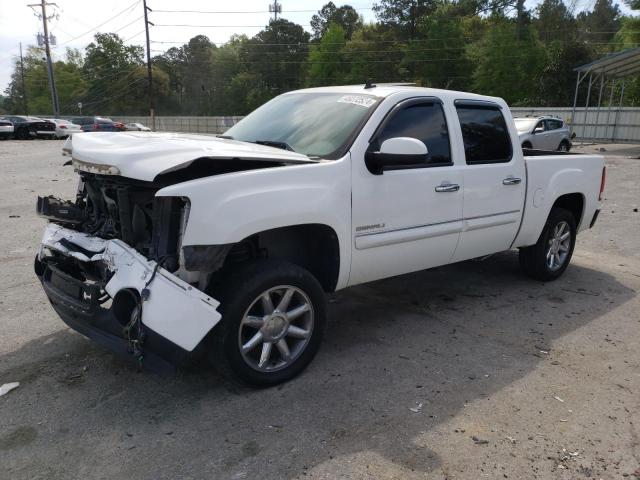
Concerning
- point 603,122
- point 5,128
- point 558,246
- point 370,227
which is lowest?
point 558,246

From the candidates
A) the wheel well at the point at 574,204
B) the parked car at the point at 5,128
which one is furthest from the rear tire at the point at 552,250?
the parked car at the point at 5,128

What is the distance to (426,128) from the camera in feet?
14.2

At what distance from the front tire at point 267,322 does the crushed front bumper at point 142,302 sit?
0.20 metres

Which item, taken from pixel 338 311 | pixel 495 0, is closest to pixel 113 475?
pixel 338 311

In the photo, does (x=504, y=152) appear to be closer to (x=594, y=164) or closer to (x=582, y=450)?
(x=594, y=164)

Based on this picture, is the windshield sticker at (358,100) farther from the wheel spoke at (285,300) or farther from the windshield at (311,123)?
the wheel spoke at (285,300)

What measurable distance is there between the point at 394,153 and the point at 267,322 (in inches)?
54.8

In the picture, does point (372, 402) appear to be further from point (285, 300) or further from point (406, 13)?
point (406, 13)

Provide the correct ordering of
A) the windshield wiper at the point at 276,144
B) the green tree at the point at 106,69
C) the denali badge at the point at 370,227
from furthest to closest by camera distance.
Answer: the green tree at the point at 106,69 → the windshield wiper at the point at 276,144 → the denali badge at the point at 370,227

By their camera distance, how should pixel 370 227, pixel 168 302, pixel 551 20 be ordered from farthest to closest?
pixel 551 20 → pixel 370 227 → pixel 168 302

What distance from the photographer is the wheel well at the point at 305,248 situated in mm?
3584

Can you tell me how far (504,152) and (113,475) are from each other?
159 inches

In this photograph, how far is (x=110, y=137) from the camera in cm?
385

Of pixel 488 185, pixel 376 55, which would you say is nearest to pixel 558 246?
pixel 488 185
